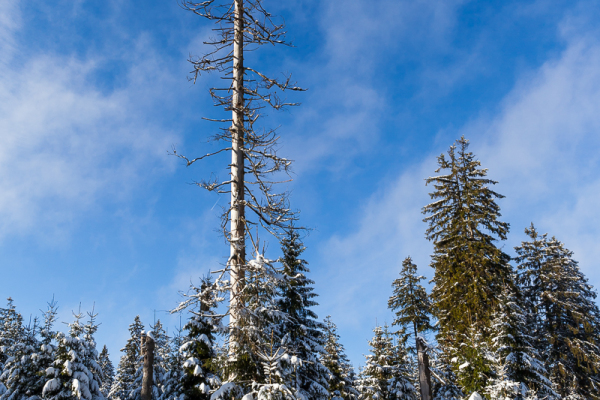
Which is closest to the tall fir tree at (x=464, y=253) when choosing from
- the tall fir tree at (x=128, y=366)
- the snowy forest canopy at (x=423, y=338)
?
the snowy forest canopy at (x=423, y=338)

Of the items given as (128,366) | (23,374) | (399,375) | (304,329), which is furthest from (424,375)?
(128,366)

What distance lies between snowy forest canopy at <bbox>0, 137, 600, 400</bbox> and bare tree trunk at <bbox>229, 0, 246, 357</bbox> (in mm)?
203

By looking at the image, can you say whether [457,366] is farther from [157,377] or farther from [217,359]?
[157,377]

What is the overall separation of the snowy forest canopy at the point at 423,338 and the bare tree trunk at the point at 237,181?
0.20 meters

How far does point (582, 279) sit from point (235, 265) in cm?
3214

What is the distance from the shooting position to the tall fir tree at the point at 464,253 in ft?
75.0

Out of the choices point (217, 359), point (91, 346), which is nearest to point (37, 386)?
point (91, 346)

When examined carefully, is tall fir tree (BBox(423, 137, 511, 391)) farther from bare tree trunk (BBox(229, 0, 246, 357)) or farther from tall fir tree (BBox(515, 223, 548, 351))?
bare tree trunk (BBox(229, 0, 246, 357))

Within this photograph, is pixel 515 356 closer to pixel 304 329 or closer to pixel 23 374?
pixel 304 329

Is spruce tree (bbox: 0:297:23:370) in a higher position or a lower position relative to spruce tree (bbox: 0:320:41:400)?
higher

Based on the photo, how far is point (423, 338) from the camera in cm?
1563

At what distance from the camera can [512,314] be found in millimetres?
18047

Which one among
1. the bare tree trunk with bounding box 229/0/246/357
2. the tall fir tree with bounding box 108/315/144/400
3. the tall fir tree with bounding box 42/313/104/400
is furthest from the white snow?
the tall fir tree with bounding box 108/315/144/400

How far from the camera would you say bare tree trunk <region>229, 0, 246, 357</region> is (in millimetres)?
7750
